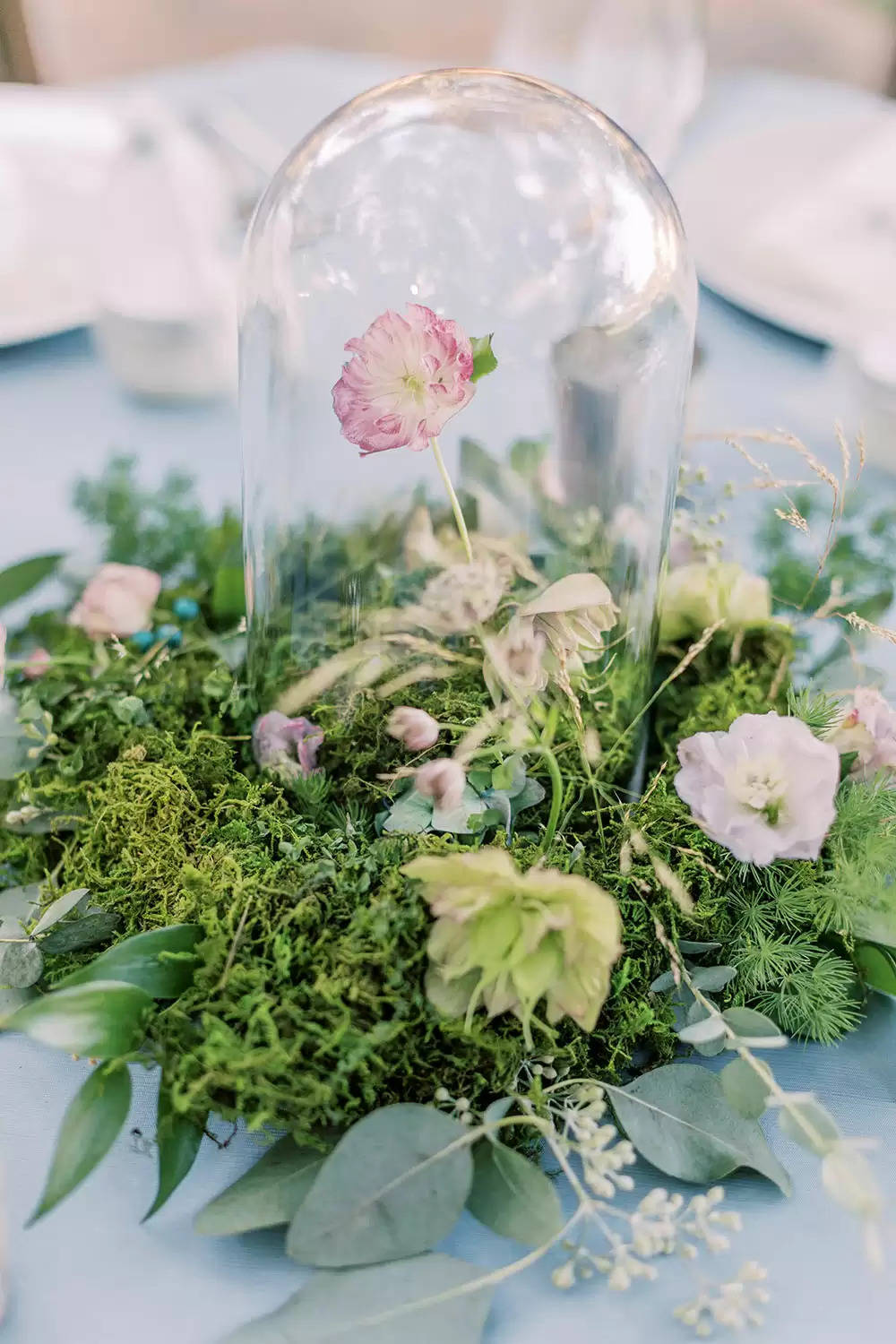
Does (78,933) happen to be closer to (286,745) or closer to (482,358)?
(286,745)

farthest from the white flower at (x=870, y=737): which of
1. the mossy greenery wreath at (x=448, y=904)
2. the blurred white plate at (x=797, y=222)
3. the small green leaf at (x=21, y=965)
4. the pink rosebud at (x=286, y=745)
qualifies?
the blurred white plate at (x=797, y=222)

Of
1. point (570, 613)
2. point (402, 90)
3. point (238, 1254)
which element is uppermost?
point (402, 90)

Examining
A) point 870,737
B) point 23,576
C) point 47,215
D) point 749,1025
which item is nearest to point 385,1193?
point 749,1025

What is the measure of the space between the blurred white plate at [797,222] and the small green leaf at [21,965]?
0.78 metres

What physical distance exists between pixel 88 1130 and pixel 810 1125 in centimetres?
22

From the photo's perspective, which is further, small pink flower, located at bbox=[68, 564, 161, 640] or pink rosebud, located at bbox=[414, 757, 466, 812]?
small pink flower, located at bbox=[68, 564, 161, 640]

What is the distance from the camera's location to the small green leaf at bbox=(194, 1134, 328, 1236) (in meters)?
0.35

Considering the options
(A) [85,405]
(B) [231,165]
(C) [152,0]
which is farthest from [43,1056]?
(C) [152,0]

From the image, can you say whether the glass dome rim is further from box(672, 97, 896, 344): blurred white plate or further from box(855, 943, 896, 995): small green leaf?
box(672, 97, 896, 344): blurred white plate

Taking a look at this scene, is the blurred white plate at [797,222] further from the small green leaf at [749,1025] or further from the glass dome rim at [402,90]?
the small green leaf at [749,1025]

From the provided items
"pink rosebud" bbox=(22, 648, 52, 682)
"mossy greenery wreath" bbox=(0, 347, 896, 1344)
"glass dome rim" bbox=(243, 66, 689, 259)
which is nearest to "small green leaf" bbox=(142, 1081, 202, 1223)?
"mossy greenery wreath" bbox=(0, 347, 896, 1344)

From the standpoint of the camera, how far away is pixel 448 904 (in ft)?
1.18

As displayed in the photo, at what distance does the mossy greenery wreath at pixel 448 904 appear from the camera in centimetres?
35

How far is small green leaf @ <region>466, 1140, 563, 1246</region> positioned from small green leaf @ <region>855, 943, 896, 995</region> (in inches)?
5.9
